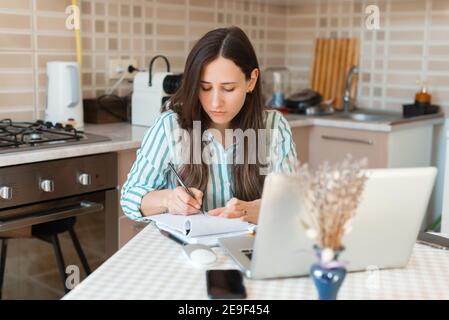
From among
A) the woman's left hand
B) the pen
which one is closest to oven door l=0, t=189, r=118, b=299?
the pen

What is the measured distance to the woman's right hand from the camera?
4.96ft

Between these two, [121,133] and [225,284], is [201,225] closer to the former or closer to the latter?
[225,284]

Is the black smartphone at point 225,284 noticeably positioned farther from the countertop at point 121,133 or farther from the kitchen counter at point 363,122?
the kitchen counter at point 363,122

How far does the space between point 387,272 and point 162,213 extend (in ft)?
2.08

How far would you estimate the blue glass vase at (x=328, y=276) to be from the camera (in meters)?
0.98

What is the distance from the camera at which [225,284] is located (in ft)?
3.68

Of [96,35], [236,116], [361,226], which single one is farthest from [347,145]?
[361,226]

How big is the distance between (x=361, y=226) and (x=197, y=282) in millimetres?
317

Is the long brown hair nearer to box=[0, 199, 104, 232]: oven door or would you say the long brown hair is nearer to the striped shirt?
the striped shirt

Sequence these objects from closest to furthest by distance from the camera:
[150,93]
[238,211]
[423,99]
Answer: [238,211]
[150,93]
[423,99]

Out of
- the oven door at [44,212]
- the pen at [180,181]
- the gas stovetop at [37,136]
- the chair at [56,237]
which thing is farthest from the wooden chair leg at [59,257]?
the pen at [180,181]

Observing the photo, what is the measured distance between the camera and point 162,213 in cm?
164

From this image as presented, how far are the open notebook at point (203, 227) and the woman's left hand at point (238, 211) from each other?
36 mm

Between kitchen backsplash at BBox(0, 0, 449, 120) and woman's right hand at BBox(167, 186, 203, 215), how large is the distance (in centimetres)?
127
